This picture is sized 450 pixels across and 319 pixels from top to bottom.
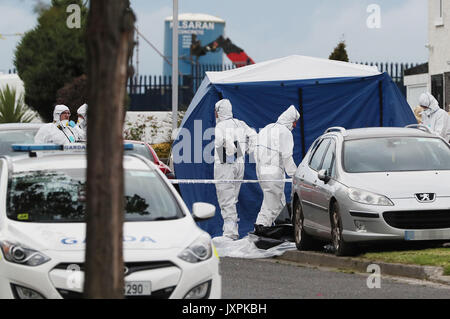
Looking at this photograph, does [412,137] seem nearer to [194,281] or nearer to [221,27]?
[194,281]

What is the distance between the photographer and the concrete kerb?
12828 mm

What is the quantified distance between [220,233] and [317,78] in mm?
3260

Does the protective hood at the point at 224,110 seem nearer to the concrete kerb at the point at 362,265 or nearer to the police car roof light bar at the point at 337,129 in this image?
the police car roof light bar at the point at 337,129

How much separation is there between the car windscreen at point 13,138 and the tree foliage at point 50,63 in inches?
1258

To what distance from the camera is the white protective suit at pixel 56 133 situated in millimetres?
18641

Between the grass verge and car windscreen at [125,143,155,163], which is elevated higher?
car windscreen at [125,143,155,163]

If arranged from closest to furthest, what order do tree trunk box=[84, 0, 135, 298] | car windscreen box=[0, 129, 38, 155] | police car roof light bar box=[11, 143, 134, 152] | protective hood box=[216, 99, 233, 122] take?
tree trunk box=[84, 0, 135, 298]
police car roof light bar box=[11, 143, 134, 152]
protective hood box=[216, 99, 233, 122]
car windscreen box=[0, 129, 38, 155]

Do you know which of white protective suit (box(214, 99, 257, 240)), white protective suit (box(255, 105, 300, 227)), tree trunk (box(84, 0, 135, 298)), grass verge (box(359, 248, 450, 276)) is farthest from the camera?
white protective suit (box(214, 99, 257, 240))

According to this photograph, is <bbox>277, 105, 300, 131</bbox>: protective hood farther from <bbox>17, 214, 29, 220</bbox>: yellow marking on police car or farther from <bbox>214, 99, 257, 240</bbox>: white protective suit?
<bbox>17, 214, 29, 220</bbox>: yellow marking on police car

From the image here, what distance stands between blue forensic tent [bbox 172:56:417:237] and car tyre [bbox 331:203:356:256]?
499cm

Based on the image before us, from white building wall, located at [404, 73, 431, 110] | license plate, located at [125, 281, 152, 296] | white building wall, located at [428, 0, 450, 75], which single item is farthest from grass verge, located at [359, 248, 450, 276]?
white building wall, located at [404, 73, 431, 110]

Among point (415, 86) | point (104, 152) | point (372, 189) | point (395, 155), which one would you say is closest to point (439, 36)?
point (415, 86)
